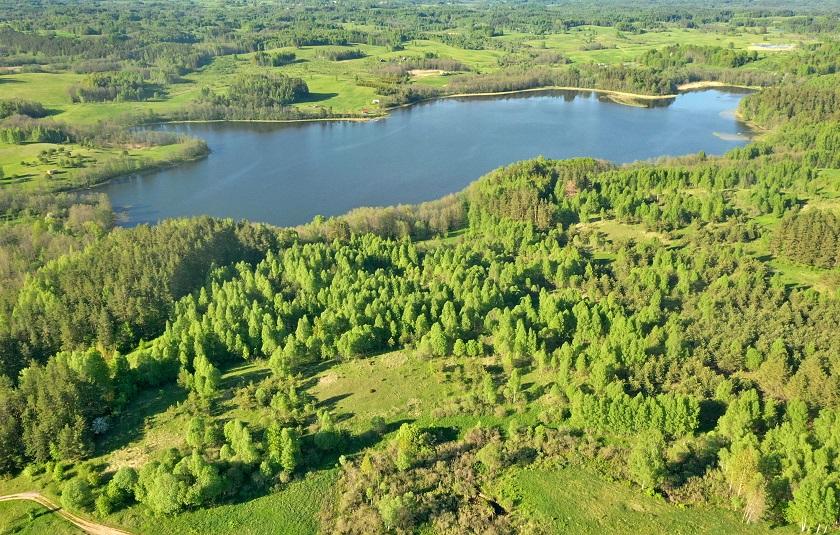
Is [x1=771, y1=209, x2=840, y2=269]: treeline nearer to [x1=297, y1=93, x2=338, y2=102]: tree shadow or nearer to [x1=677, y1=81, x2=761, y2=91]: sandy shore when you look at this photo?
[x1=297, y1=93, x2=338, y2=102]: tree shadow

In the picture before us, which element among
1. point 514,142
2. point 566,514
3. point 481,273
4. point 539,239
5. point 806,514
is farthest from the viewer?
point 514,142

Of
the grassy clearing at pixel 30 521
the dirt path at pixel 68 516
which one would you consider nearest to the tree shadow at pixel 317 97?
the dirt path at pixel 68 516

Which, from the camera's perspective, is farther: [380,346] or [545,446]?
[380,346]

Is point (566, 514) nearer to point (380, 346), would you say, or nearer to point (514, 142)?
point (380, 346)

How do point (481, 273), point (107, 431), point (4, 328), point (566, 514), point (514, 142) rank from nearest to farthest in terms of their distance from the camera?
point (566, 514), point (107, 431), point (4, 328), point (481, 273), point (514, 142)

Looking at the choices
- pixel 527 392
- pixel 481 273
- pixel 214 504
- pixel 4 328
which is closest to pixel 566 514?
pixel 527 392
